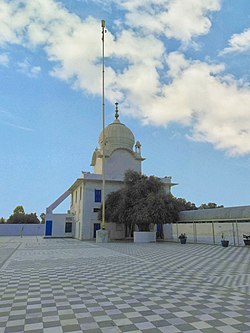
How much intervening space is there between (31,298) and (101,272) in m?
3.41

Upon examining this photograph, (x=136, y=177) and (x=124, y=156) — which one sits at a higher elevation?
(x=124, y=156)

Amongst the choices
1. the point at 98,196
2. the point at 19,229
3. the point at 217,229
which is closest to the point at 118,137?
the point at 98,196

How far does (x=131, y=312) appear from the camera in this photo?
15.7ft

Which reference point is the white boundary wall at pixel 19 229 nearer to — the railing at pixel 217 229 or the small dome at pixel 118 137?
the small dome at pixel 118 137

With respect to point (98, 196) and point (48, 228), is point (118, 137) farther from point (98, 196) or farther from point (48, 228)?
point (48, 228)

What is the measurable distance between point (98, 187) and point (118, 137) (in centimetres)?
773

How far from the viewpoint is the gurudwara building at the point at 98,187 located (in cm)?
2955

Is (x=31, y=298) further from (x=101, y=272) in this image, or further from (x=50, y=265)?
(x=50, y=265)

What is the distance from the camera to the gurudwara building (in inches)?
1163

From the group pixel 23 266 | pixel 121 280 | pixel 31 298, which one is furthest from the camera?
pixel 23 266

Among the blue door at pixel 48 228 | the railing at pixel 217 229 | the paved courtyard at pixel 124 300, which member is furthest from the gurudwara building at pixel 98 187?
the paved courtyard at pixel 124 300

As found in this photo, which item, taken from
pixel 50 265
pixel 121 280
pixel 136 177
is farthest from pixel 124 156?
pixel 121 280

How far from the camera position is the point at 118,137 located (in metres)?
34.7

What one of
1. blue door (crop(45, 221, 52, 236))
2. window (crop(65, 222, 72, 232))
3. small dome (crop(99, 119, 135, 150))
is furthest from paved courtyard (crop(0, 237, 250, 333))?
small dome (crop(99, 119, 135, 150))
